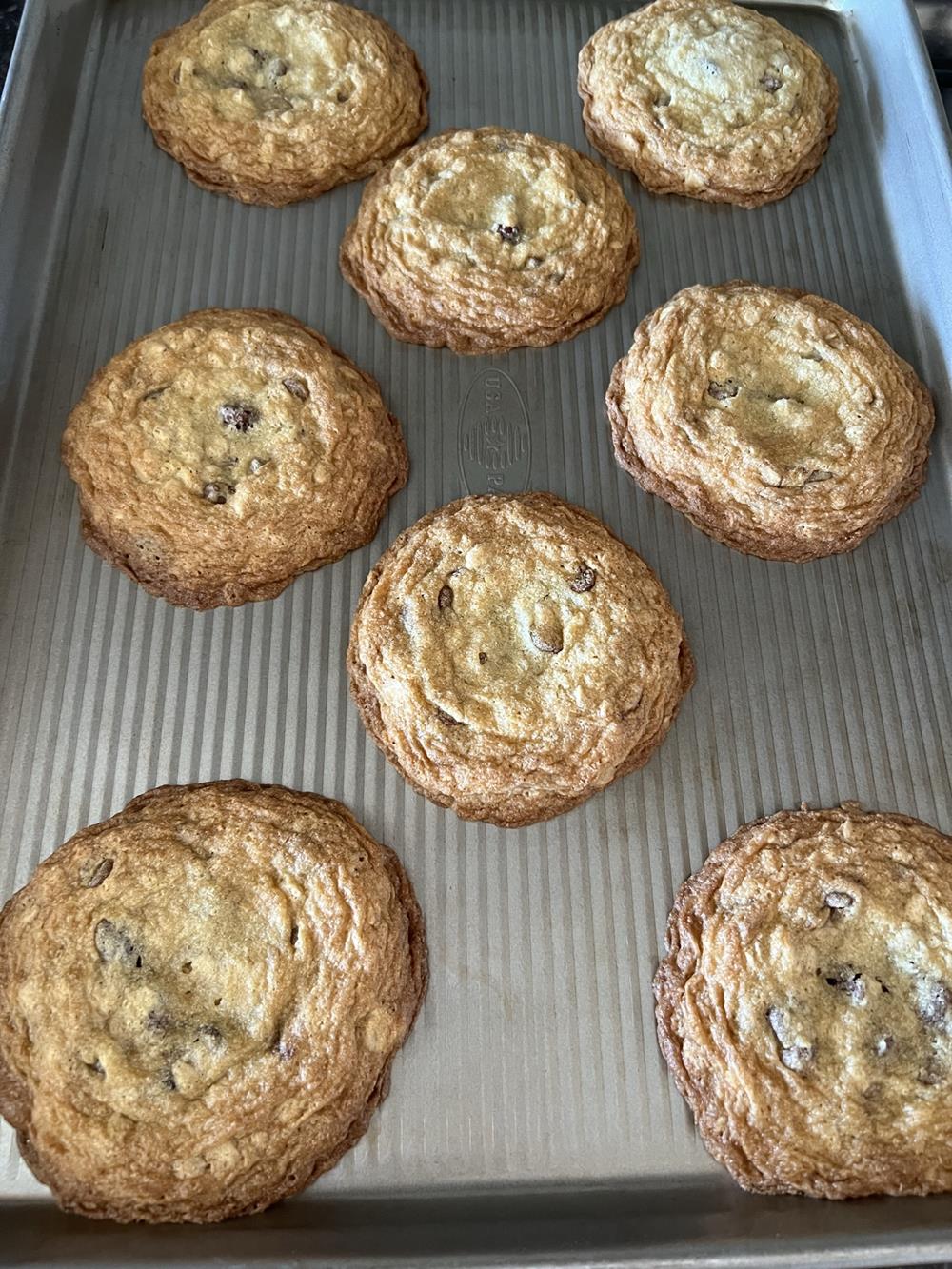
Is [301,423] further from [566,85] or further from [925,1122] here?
[925,1122]

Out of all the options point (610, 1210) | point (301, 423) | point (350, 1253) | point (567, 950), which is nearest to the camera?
point (350, 1253)

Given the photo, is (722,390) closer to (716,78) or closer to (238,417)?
(716,78)

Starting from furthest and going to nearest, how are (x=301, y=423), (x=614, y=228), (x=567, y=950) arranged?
(x=614, y=228)
(x=301, y=423)
(x=567, y=950)

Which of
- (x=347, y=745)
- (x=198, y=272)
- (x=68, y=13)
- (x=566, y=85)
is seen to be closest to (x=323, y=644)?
(x=347, y=745)

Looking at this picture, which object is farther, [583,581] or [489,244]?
[489,244]

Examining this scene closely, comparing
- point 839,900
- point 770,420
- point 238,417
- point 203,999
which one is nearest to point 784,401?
point 770,420

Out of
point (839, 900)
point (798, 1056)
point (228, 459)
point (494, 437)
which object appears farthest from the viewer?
point (494, 437)
